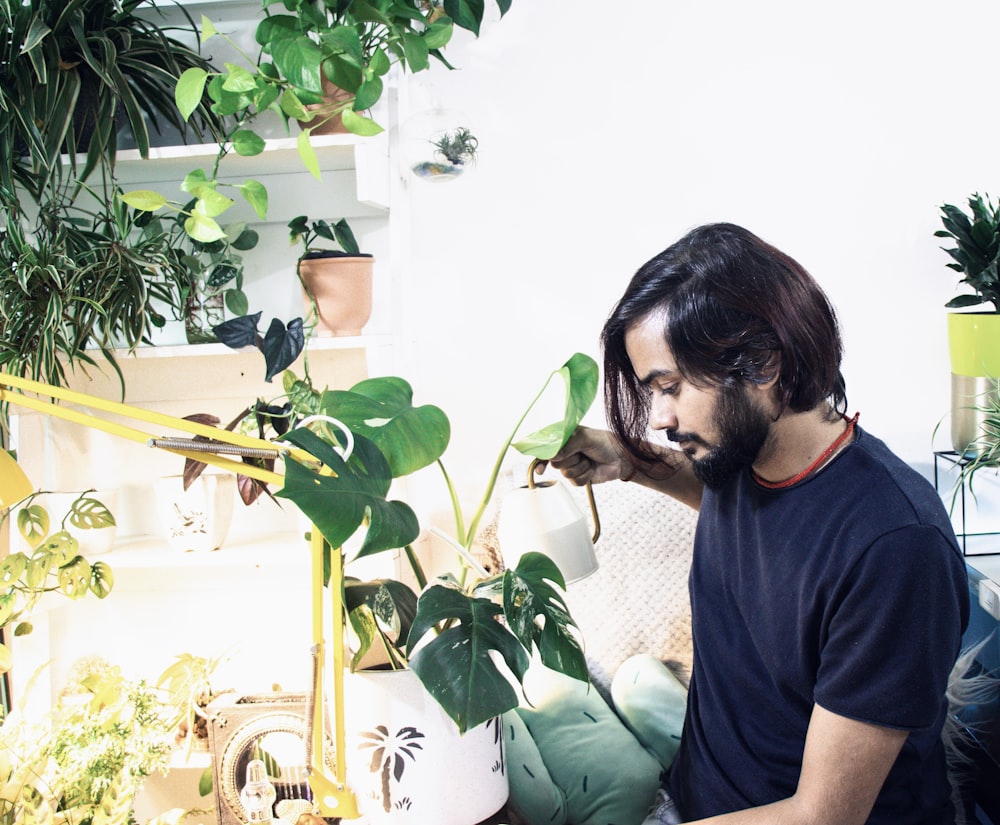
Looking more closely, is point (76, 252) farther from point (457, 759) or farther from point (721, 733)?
point (721, 733)

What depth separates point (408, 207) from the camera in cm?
173

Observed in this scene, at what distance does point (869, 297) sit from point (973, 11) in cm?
54

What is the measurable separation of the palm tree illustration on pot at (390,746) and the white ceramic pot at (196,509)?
574 millimetres

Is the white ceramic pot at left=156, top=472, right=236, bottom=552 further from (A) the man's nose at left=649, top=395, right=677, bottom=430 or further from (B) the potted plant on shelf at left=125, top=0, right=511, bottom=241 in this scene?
(A) the man's nose at left=649, top=395, right=677, bottom=430

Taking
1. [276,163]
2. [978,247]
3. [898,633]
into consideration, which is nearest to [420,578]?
[898,633]

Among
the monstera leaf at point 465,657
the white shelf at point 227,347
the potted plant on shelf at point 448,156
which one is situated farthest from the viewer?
the potted plant on shelf at point 448,156

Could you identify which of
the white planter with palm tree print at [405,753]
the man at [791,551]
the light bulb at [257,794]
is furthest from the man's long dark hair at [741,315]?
the light bulb at [257,794]

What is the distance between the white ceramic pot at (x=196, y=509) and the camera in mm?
1497

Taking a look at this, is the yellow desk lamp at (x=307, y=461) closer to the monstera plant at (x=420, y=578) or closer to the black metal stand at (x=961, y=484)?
the monstera plant at (x=420, y=578)

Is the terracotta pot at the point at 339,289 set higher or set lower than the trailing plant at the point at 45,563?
higher

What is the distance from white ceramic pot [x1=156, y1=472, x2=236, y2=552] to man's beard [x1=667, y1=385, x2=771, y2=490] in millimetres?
804

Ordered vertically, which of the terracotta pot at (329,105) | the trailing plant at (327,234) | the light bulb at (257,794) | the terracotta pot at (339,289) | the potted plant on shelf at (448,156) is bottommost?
the light bulb at (257,794)

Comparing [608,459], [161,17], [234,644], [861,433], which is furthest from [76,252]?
[861,433]

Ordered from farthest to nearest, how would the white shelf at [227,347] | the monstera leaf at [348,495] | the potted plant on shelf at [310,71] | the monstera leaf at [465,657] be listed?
1. the white shelf at [227,347]
2. the potted plant on shelf at [310,71]
3. the monstera leaf at [465,657]
4. the monstera leaf at [348,495]
